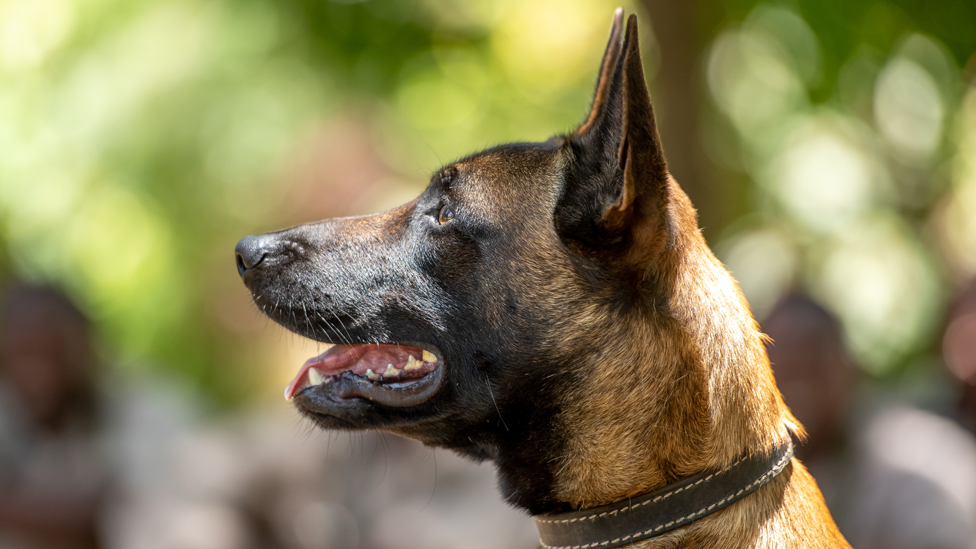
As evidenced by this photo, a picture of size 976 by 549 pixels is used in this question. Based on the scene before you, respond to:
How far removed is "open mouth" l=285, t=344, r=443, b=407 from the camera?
2.25 m

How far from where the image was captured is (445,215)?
2.34m

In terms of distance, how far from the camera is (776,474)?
6.77 ft

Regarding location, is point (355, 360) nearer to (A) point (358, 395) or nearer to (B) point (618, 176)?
(A) point (358, 395)

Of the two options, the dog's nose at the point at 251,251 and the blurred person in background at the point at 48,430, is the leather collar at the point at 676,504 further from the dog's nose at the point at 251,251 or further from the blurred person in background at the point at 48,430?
the blurred person in background at the point at 48,430

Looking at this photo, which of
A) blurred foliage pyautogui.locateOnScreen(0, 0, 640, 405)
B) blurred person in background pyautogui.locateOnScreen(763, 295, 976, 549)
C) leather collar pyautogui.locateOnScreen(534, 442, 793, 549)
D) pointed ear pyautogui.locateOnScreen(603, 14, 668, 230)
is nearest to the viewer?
pointed ear pyautogui.locateOnScreen(603, 14, 668, 230)

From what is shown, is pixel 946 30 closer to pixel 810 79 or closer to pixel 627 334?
pixel 810 79

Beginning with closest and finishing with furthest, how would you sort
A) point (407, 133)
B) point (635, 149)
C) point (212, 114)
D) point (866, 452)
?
point (635, 149) → point (866, 452) → point (407, 133) → point (212, 114)

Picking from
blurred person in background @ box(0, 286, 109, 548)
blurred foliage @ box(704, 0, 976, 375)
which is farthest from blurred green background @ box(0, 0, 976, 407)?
blurred person in background @ box(0, 286, 109, 548)

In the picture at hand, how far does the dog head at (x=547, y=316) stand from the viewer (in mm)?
2035

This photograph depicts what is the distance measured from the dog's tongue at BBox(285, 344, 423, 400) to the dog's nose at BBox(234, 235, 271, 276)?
33 centimetres

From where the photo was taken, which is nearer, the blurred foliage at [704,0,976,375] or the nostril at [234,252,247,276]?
the nostril at [234,252,247,276]

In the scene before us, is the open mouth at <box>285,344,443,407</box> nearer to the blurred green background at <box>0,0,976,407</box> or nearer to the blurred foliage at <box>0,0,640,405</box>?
the blurred green background at <box>0,0,976,407</box>

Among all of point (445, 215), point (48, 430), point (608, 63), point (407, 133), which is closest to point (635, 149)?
point (608, 63)

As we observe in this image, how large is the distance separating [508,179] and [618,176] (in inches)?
14.9
